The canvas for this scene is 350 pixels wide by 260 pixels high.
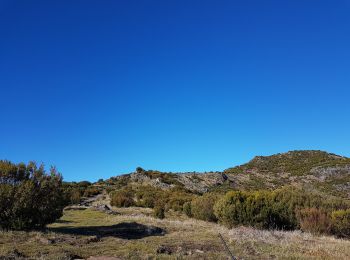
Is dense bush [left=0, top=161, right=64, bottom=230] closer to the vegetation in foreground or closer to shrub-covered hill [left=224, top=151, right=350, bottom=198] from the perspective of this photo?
the vegetation in foreground

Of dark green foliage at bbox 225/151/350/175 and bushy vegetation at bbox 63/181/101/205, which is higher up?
dark green foliage at bbox 225/151/350/175

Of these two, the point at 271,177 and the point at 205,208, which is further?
the point at 271,177

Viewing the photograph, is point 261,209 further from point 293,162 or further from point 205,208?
point 293,162

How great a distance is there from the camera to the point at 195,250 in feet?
41.7

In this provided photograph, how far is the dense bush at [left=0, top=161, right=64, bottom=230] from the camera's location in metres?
15.9

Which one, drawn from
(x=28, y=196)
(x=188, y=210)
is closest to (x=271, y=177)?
(x=188, y=210)

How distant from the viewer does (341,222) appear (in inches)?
774

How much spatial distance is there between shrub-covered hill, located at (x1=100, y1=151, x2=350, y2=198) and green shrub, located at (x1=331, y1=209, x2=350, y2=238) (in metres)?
24.7

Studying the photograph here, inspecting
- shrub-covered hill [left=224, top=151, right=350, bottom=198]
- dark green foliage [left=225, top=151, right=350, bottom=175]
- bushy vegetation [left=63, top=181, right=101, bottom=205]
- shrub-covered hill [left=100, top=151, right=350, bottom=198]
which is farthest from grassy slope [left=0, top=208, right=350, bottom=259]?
dark green foliage [left=225, top=151, right=350, bottom=175]

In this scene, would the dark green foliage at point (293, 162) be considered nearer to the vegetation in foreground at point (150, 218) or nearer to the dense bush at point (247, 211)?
the vegetation in foreground at point (150, 218)

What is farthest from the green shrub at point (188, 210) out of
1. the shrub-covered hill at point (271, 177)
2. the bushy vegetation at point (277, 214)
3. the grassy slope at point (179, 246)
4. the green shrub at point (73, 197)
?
the shrub-covered hill at point (271, 177)

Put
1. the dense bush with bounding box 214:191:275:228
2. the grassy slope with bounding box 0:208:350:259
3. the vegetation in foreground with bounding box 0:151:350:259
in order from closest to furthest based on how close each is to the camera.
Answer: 1. the grassy slope with bounding box 0:208:350:259
2. the vegetation in foreground with bounding box 0:151:350:259
3. the dense bush with bounding box 214:191:275:228

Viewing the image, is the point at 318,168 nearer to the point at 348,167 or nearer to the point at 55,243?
the point at 348,167

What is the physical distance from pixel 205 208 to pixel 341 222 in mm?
9269
